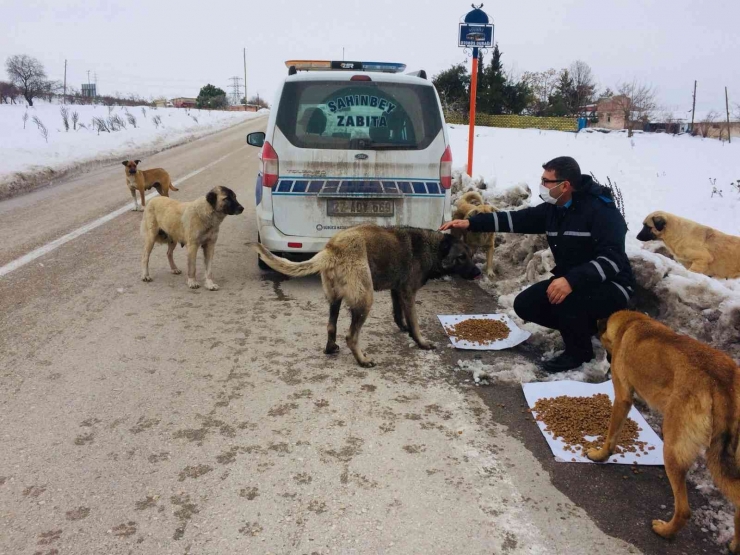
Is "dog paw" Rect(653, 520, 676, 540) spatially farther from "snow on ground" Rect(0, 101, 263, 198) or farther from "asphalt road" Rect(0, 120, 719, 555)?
"snow on ground" Rect(0, 101, 263, 198)

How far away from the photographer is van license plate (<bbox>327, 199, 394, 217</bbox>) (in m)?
6.04

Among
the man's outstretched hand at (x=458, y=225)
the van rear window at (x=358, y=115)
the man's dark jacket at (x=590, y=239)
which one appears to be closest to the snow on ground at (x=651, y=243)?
the man's dark jacket at (x=590, y=239)

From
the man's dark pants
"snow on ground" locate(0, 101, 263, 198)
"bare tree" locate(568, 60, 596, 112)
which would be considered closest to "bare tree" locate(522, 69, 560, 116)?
"bare tree" locate(568, 60, 596, 112)

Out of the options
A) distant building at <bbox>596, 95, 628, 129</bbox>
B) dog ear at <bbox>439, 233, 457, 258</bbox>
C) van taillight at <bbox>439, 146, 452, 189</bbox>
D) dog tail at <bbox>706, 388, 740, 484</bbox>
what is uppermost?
distant building at <bbox>596, 95, 628, 129</bbox>

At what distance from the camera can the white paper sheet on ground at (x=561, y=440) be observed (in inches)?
128

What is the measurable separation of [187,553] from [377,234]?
9.53 ft

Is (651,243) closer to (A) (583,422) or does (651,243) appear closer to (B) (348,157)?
(B) (348,157)

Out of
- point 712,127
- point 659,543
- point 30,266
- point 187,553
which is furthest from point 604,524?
point 712,127

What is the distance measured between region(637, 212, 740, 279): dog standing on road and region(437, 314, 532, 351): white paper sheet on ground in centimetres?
276

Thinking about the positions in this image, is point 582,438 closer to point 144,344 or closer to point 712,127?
point 144,344

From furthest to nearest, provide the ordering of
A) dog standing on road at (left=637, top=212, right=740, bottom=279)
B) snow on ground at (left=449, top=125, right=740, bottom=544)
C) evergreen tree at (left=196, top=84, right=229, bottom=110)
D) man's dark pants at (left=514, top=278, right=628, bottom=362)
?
evergreen tree at (left=196, top=84, right=229, bottom=110) → dog standing on road at (left=637, top=212, right=740, bottom=279) → man's dark pants at (left=514, top=278, right=628, bottom=362) → snow on ground at (left=449, top=125, right=740, bottom=544)

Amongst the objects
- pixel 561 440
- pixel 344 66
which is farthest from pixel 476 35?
pixel 561 440

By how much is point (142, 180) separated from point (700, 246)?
9636 millimetres

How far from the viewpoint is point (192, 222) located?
247 inches
